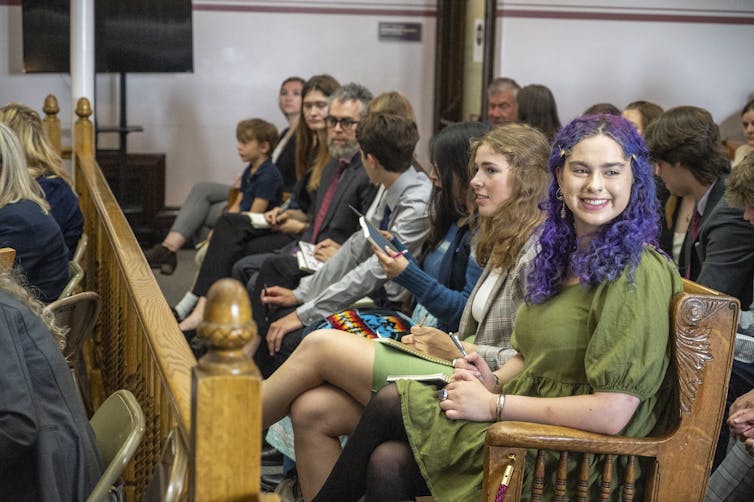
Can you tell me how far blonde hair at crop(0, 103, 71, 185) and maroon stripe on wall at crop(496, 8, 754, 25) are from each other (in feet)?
10.2

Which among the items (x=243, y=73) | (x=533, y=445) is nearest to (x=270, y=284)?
(x=533, y=445)

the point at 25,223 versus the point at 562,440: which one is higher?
the point at 25,223

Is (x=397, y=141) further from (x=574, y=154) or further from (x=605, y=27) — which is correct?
(x=605, y=27)

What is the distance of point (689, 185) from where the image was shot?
334 centimetres

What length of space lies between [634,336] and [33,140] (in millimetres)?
2961

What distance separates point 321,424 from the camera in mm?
2650

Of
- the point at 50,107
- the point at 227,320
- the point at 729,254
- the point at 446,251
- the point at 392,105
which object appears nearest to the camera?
the point at 227,320

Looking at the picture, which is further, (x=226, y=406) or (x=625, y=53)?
(x=625, y=53)

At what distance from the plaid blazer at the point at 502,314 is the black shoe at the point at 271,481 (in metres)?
0.97

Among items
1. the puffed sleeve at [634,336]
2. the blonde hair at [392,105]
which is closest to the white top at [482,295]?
the puffed sleeve at [634,336]

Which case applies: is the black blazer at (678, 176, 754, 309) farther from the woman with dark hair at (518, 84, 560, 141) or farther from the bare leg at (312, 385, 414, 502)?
the woman with dark hair at (518, 84, 560, 141)

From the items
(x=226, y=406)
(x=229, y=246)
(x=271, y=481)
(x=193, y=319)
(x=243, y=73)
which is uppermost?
(x=243, y=73)

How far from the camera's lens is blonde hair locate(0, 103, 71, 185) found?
4.13 metres

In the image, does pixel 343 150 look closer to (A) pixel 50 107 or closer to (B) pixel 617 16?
(A) pixel 50 107
